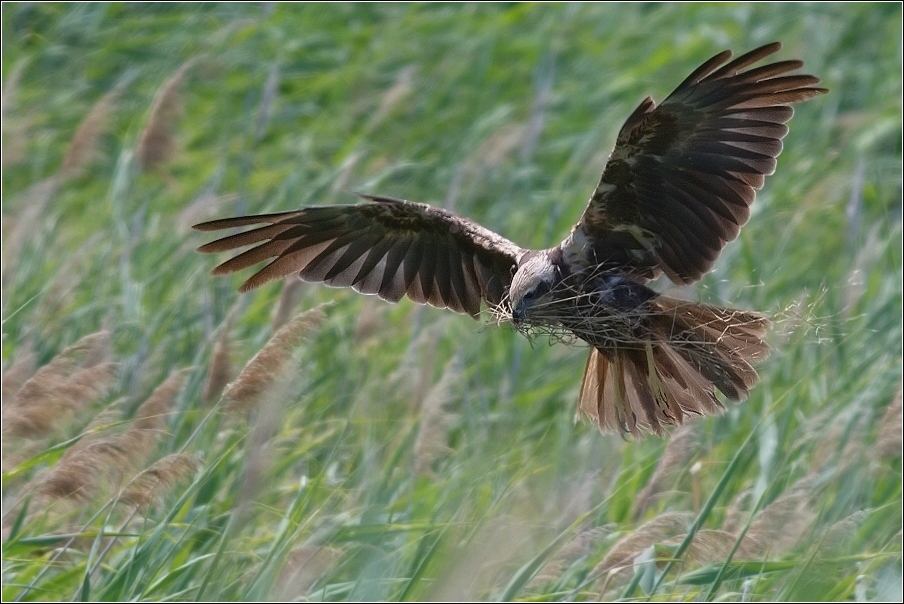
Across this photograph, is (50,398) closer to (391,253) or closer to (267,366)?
(267,366)

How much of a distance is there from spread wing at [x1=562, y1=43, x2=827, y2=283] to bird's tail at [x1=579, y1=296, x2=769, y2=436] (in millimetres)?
326

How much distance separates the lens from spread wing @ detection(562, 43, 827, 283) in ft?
14.1

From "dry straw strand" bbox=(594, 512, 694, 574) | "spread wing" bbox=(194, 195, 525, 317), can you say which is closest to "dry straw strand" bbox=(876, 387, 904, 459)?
"dry straw strand" bbox=(594, 512, 694, 574)

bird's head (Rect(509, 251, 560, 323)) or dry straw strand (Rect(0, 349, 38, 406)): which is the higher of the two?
bird's head (Rect(509, 251, 560, 323))

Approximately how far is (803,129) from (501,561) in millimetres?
4613

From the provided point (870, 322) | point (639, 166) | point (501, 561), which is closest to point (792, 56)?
point (870, 322)

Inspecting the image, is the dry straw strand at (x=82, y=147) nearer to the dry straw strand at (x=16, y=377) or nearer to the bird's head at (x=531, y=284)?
the dry straw strand at (x=16, y=377)

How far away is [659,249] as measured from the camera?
4684mm

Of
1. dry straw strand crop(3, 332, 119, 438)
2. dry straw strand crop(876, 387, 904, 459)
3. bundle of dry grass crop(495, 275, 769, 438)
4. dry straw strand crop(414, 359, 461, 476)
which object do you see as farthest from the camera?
dry straw strand crop(876, 387, 904, 459)

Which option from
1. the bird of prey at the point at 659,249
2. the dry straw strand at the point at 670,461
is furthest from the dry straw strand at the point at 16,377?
the dry straw strand at the point at 670,461

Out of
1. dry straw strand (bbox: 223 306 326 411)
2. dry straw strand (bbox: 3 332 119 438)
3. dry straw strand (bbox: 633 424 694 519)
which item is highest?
dry straw strand (bbox: 223 306 326 411)

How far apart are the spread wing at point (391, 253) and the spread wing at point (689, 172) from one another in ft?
1.90

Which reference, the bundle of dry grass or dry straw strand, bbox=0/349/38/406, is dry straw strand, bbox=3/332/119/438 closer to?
dry straw strand, bbox=0/349/38/406

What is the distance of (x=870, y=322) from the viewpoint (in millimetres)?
5531
